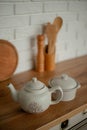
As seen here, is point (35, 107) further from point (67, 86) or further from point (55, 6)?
point (55, 6)

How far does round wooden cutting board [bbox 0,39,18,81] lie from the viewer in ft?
3.88

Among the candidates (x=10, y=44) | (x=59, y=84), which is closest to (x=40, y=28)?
(x=10, y=44)

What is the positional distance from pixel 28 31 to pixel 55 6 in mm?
254

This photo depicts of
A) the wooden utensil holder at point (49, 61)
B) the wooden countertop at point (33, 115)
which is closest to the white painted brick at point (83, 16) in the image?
the wooden utensil holder at point (49, 61)

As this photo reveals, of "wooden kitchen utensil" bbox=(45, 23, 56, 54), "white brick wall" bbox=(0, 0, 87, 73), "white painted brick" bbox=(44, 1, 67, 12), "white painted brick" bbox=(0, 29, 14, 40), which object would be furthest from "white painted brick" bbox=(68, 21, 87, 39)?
"white painted brick" bbox=(0, 29, 14, 40)

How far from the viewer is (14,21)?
3.95 feet

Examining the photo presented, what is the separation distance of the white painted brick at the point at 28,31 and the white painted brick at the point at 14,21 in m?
0.03

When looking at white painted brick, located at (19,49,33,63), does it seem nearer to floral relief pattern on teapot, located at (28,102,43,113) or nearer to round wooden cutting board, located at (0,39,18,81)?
round wooden cutting board, located at (0,39,18,81)

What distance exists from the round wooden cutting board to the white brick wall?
51mm

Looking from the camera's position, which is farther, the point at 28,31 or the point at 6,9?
the point at 28,31

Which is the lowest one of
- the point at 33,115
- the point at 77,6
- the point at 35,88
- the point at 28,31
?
the point at 33,115

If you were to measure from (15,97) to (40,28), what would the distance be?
0.58 metres

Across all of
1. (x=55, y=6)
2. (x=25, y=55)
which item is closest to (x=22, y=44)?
(x=25, y=55)

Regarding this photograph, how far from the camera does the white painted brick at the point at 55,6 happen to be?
1.33 meters
